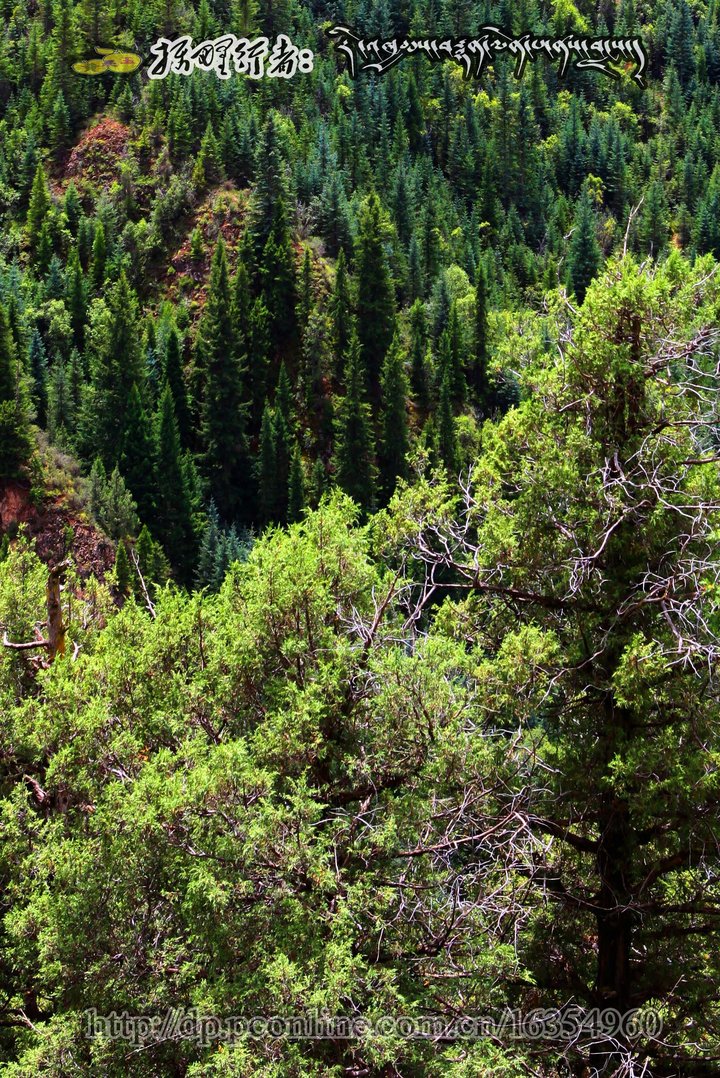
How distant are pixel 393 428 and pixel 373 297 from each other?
44.2 feet

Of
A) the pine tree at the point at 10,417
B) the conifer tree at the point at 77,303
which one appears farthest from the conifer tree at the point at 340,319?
the pine tree at the point at 10,417

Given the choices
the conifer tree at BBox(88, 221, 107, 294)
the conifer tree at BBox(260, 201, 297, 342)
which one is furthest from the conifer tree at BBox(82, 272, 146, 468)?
the conifer tree at BBox(260, 201, 297, 342)

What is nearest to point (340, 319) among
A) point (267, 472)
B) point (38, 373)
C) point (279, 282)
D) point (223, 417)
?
point (279, 282)

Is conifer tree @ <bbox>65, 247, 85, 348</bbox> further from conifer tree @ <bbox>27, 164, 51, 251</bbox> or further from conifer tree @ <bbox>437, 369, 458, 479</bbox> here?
conifer tree @ <bbox>437, 369, 458, 479</bbox>

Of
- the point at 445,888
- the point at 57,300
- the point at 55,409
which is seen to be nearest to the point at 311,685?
the point at 445,888

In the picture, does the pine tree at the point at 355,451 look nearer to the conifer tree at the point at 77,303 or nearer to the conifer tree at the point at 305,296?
the conifer tree at the point at 305,296

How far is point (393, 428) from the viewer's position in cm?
9044

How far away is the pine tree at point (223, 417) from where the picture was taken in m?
89.9

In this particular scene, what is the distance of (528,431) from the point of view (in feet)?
48.1

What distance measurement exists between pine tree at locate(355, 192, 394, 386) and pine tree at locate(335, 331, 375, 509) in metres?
9.02

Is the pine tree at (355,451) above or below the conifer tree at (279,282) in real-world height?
below

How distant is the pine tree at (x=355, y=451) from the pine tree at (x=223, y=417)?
7189 millimetres

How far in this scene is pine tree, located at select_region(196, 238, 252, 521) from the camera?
295 ft

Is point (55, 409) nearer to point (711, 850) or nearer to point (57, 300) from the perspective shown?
point (57, 300)
